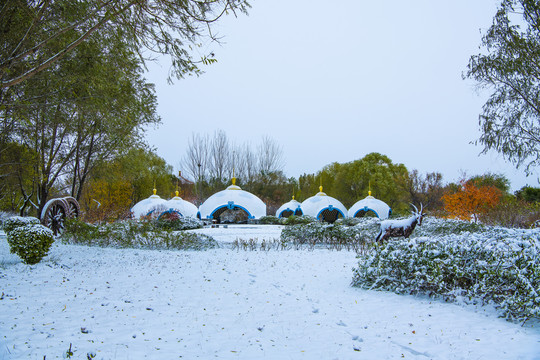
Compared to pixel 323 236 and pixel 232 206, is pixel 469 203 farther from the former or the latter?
pixel 232 206

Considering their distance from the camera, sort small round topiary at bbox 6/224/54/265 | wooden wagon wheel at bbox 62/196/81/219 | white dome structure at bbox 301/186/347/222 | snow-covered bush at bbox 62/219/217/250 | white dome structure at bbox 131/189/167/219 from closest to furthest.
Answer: small round topiary at bbox 6/224/54/265 → snow-covered bush at bbox 62/219/217/250 → wooden wagon wheel at bbox 62/196/81/219 → white dome structure at bbox 131/189/167/219 → white dome structure at bbox 301/186/347/222

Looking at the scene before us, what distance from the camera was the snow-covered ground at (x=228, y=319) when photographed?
10.4ft

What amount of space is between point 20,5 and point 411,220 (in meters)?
8.05

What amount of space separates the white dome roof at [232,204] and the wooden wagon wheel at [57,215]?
10428mm

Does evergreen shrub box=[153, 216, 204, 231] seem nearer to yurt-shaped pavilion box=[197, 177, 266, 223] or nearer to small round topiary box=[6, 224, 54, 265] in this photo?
yurt-shaped pavilion box=[197, 177, 266, 223]

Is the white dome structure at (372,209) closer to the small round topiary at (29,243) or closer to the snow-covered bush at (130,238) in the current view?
the snow-covered bush at (130,238)

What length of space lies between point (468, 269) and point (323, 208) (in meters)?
19.6

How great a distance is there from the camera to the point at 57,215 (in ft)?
36.5

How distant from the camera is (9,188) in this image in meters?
16.2

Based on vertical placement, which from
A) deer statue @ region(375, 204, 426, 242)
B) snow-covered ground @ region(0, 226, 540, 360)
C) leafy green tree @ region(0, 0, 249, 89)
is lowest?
snow-covered ground @ region(0, 226, 540, 360)

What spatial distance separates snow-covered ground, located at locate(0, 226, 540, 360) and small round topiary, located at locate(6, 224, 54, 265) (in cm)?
30

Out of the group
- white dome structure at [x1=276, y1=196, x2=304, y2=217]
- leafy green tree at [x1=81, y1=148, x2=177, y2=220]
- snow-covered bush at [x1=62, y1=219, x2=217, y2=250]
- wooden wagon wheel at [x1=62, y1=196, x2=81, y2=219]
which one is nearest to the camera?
snow-covered bush at [x1=62, y1=219, x2=217, y2=250]

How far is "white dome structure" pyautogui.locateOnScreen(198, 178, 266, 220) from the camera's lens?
21684 millimetres

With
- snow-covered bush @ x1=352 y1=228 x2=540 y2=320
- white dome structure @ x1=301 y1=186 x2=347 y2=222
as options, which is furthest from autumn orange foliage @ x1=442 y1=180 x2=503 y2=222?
snow-covered bush @ x1=352 y1=228 x2=540 y2=320
